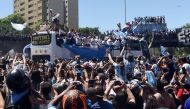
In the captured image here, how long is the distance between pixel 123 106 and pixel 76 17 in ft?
430

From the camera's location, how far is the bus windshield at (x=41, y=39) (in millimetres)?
23533

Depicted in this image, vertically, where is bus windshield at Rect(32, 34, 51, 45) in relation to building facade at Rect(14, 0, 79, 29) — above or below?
below

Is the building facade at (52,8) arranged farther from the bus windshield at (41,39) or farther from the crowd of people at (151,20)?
the bus windshield at (41,39)

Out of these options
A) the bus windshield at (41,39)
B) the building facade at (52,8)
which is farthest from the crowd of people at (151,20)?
the building facade at (52,8)

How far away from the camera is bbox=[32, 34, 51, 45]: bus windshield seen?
77.2 feet

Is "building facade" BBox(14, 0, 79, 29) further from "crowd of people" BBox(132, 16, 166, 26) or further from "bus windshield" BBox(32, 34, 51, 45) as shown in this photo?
"bus windshield" BBox(32, 34, 51, 45)

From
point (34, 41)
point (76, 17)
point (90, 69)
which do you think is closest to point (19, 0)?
point (76, 17)

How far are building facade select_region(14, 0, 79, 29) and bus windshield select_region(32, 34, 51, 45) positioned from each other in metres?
101

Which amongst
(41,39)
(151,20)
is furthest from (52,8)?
(41,39)

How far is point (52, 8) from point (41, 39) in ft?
345

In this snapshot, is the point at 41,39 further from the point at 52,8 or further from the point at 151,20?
the point at 52,8

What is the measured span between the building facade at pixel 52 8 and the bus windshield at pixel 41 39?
331 feet

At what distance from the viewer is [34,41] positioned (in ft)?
79.3

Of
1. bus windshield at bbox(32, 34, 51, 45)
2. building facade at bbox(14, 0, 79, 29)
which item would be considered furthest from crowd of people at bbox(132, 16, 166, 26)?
building facade at bbox(14, 0, 79, 29)
